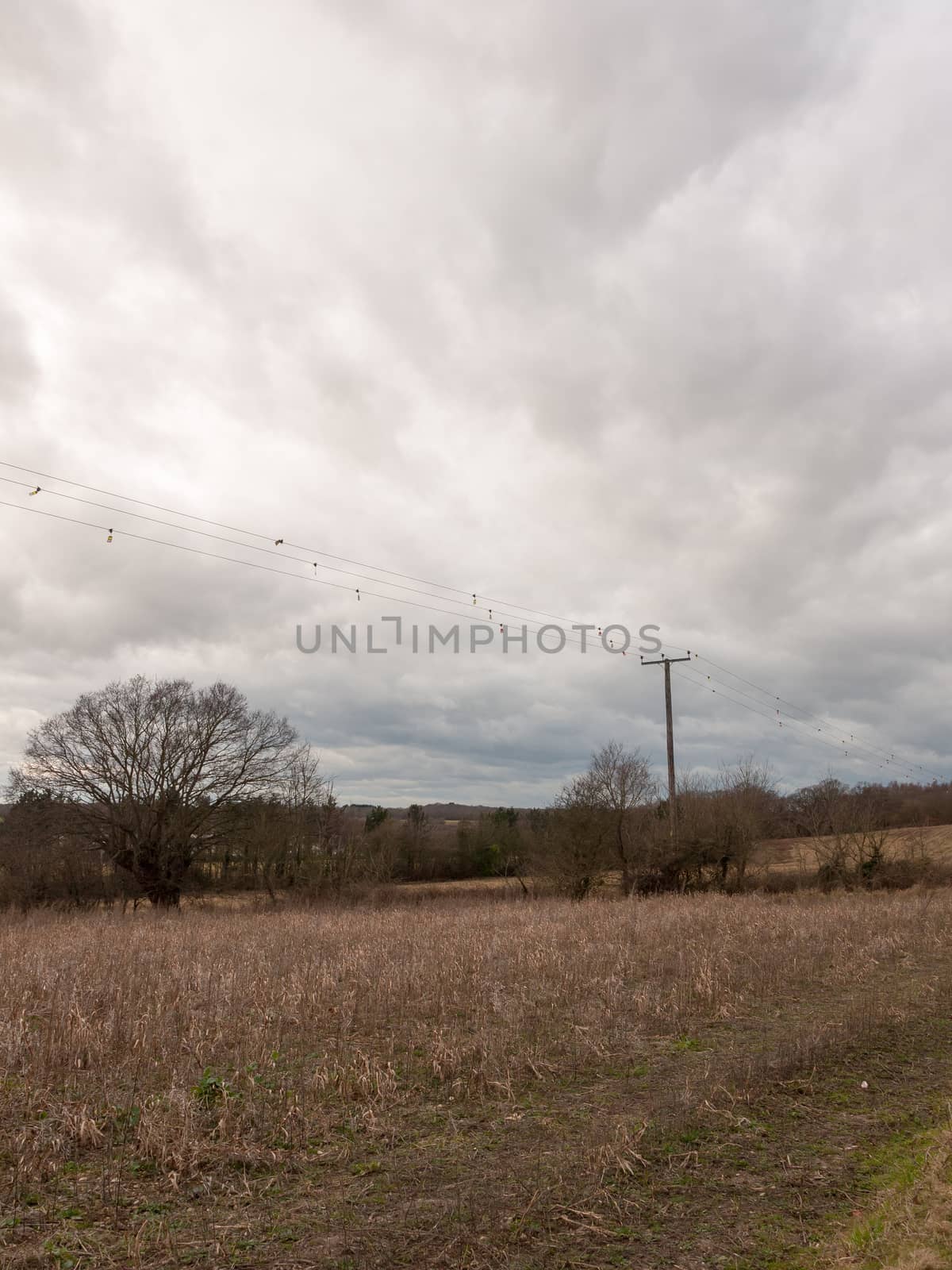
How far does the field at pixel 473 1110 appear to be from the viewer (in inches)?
197

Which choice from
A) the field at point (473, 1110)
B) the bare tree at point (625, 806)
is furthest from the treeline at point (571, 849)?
the field at point (473, 1110)

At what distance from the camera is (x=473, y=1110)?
7449 millimetres

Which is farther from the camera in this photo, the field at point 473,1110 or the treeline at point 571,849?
the treeline at point 571,849

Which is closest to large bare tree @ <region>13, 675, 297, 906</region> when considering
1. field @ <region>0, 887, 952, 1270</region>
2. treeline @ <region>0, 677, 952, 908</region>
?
treeline @ <region>0, 677, 952, 908</region>

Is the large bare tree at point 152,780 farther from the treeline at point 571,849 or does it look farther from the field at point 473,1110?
the field at point 473,1110

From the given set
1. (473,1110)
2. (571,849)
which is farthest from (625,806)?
(473,1110)

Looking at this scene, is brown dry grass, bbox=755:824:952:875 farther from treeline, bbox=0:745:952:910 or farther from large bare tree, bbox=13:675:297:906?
large bare tree, bbox=13:675:297:906

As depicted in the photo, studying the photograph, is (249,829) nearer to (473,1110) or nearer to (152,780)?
(152,780)

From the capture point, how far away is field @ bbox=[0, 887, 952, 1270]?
4992 mm

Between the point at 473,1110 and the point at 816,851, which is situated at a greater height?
the point at 816,851

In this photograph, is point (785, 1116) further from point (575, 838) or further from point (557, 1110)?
point (575, 838)

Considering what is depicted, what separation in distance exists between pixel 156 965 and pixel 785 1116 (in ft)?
34.8

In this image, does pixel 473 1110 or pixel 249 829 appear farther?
pixel 249 829

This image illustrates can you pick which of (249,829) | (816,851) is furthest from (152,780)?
(816,851)
